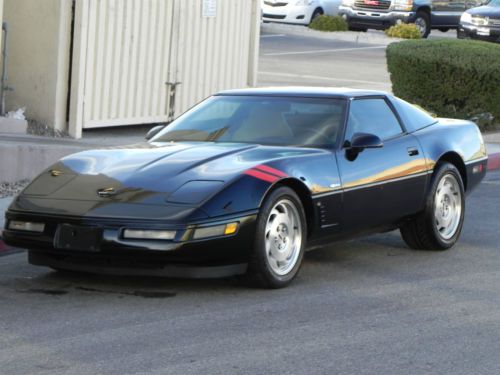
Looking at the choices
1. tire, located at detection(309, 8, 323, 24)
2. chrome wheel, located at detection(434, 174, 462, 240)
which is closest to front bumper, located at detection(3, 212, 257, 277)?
chrome wheel, located at detection(434, 174, 462, 240)

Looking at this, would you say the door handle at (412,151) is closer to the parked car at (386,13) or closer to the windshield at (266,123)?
the windshield at (266,123)

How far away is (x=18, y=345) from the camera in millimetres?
6484

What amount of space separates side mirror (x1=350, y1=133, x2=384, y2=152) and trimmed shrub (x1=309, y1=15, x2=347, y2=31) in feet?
87.2

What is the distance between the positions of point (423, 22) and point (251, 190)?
29.8 metres

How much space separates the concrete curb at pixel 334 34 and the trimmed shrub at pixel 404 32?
0.24 meters

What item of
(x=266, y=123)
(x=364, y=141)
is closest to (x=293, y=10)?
(x=266, y=123)

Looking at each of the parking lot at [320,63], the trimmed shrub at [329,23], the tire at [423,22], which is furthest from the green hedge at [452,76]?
the tire at [423,22]

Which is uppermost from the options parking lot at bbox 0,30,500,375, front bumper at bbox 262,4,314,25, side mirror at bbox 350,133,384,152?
front bumper at bbox 262,4,314,25

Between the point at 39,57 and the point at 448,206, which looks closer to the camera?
the point at 448,206

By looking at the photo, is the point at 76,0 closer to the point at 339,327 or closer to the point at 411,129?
the point at 411,129

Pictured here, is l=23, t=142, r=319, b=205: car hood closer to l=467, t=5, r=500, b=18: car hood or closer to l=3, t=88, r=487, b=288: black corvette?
l=3, t=88, r=487, b=288: black corvette

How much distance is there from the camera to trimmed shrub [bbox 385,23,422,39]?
34.1 meters

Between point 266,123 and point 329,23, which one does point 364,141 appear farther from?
point 329,23

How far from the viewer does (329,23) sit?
35.0 m
